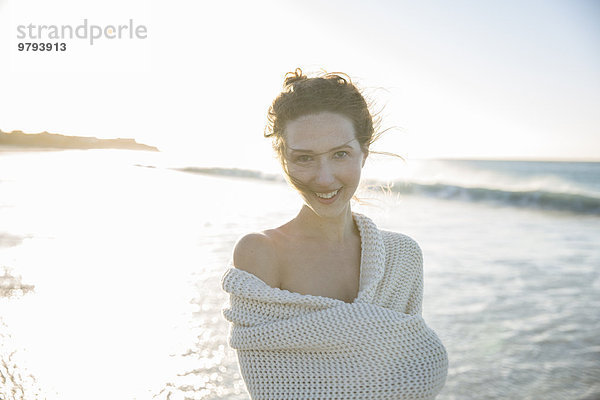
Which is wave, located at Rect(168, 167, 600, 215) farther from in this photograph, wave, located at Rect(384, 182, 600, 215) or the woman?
the woman

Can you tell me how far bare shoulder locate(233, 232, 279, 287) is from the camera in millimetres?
1986

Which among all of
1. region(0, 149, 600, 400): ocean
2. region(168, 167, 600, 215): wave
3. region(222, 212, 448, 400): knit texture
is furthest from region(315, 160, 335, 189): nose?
region(168, 167, 600, 215): wave

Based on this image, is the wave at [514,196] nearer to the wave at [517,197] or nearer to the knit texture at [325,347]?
the wave at [517,197]

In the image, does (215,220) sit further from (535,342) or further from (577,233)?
(577,233)

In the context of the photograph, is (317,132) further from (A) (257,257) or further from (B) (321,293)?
(B) (321,293)

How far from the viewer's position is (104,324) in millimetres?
4617

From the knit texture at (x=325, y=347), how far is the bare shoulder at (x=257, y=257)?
0.05 m

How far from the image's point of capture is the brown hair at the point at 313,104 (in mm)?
1970

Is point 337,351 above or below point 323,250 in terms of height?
below

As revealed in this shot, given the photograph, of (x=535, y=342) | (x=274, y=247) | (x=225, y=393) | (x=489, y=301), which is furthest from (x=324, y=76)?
(x=489, y=301)

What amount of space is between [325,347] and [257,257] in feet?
1.45

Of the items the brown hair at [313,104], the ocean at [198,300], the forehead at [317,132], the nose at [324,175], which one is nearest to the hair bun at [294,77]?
the brown hair at [313,104]

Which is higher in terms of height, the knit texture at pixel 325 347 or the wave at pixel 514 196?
the knit texture at pixel 325 347

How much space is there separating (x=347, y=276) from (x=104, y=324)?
328cm
